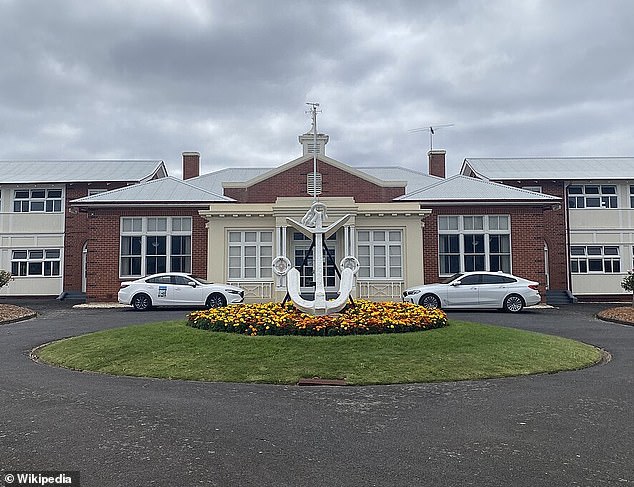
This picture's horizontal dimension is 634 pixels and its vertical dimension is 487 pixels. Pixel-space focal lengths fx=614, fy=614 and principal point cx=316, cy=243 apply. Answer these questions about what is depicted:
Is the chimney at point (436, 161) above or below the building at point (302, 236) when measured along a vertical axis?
above

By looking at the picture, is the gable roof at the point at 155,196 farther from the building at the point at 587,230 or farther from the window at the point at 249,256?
the building at the point at 587,230

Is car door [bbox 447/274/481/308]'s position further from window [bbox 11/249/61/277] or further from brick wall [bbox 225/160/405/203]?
window [bbox 11/249/61/277]

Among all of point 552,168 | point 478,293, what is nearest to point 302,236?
point 478,293

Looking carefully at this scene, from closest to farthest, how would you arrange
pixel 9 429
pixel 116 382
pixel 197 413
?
pixel 9 429 < pixel 197 413 < pixel 116 382

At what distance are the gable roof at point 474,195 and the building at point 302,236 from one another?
0.13 feet

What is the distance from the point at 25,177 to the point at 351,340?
82.9ft

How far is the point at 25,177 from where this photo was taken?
99.3 ft

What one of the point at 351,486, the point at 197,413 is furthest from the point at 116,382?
the point at 351,486

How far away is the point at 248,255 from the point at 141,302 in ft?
14.3

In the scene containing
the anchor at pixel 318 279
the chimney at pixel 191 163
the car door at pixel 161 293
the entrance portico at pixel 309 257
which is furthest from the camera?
the chimney at pixel 191 163

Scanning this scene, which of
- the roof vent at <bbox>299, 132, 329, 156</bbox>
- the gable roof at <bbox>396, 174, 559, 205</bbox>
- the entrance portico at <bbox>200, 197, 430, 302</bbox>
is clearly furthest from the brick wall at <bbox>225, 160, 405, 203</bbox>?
the roof vent at <bbox>299, 132, 329, 156</bbox>

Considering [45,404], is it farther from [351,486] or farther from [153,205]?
[153,205]

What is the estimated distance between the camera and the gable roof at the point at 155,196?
23609 millimetres
